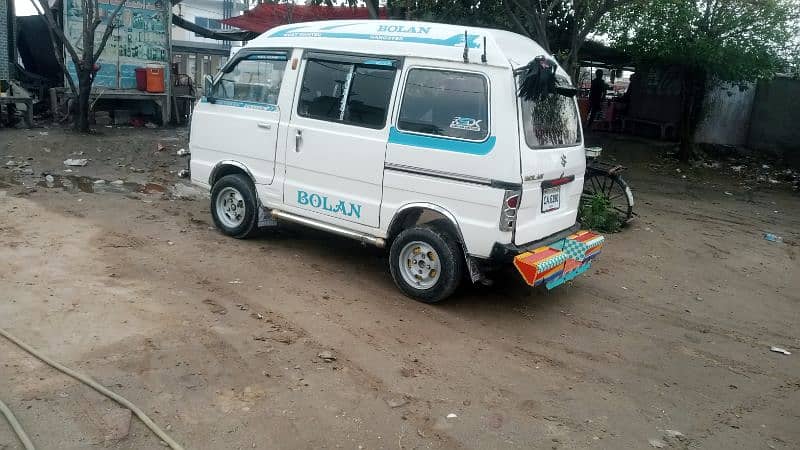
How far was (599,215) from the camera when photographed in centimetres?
825

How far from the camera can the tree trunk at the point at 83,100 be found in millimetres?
12297

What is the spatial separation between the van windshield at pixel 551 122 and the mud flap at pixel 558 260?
85cm

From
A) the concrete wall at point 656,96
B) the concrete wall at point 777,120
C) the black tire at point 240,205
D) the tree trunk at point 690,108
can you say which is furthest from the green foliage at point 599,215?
the concrete wall at point 777,120

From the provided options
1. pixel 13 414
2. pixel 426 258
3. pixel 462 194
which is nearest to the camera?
pixel 13 414

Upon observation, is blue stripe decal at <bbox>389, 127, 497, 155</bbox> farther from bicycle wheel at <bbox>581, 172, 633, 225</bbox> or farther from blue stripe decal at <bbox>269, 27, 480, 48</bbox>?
bicycle wheel at <bbox>581, 172, 633, 225</bbox>

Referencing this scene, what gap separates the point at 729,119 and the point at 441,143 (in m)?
13.8

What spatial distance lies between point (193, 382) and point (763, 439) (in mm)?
3397

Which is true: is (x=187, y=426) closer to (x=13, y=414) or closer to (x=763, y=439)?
(x=13, y=414)

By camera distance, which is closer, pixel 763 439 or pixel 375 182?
pixel 763 439

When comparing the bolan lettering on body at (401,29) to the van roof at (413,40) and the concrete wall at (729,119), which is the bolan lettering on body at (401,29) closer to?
the van roof at (413,40)

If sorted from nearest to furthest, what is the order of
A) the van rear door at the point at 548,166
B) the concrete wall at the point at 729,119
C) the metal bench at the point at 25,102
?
the van rear door at the point at 548,166 < the metal bench at the point at 25,102 < the concrete wall at the point at 729,119

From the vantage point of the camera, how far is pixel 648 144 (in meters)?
15.8

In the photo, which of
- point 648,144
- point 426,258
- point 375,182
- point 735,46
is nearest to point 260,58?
point 375,182

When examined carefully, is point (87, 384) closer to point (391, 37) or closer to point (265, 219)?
point (265, 219)
